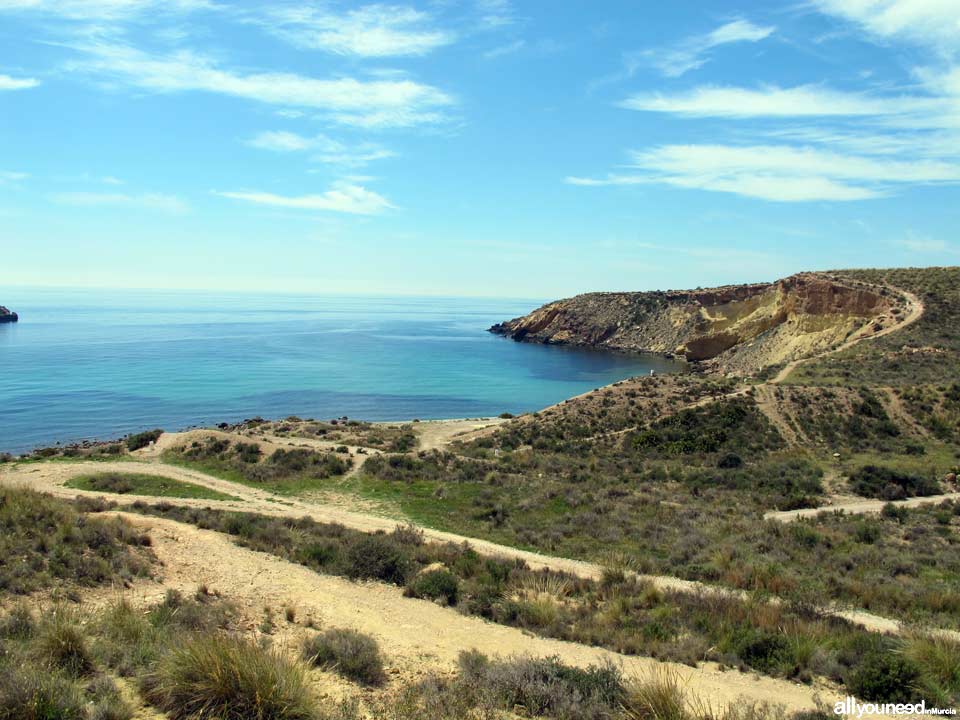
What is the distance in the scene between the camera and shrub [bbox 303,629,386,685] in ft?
23.5

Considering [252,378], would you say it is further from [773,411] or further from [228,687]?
[228,687]

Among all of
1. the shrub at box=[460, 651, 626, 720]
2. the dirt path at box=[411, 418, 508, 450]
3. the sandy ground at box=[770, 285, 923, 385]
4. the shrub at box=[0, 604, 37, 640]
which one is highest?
the sandy ground at box=[770, 285, 923, 385]

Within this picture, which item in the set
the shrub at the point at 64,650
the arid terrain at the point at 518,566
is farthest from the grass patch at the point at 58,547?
the shrub at the point at 64,650

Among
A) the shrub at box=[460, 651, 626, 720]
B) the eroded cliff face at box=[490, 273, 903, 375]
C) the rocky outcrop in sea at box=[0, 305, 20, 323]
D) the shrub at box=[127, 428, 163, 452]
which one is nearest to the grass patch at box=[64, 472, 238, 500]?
the shrub at box=[127, 428, 163, 452]

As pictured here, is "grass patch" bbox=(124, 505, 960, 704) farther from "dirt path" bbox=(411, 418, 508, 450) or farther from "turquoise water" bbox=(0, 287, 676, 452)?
"turquoise water" bbox=(0, 287, 676, 452)

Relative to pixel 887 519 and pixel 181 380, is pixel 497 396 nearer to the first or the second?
pixel 181 380

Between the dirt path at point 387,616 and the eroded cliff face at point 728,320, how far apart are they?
54089 mm

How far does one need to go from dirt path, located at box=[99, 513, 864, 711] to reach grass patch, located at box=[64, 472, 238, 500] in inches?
375

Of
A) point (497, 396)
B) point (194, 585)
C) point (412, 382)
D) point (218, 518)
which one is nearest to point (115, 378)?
point (412, 382)

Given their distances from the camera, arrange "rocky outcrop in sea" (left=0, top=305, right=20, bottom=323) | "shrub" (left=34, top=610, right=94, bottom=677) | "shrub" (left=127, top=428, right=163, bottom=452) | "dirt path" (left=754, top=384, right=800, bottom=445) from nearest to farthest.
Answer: "shrub" (left=34, top=610, right=94, bottom=677) → "dirt path" (left=754, top=384, right=800, bottom=445) → "shrub" (left=127, top=428, right=163, bottom=452) → "rocky outcrop in sea" (left=0, top=305, right=20, bottom=323)

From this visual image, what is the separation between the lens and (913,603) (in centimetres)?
1135

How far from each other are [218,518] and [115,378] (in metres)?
60.1

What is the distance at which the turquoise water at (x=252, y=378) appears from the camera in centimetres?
5066

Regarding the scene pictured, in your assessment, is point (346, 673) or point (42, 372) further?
point (42, 372)
